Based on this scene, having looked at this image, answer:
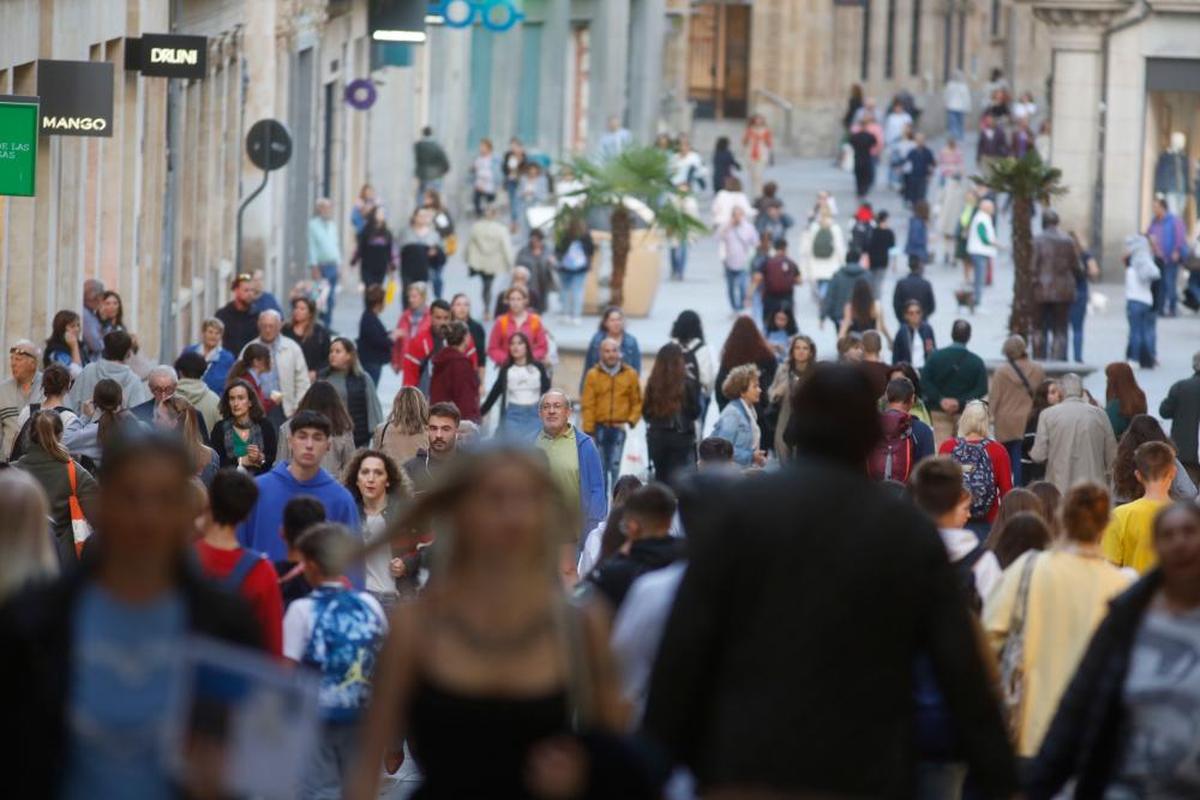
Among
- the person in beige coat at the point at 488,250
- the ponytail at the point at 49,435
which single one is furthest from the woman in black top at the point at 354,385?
the person in beige coat at the point at 488,250

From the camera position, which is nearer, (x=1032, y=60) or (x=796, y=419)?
(x=796, y=419)

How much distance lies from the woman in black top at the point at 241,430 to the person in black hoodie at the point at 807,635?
9813 millimetres

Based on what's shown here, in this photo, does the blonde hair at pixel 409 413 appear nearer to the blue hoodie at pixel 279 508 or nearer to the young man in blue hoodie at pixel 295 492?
the young man in blue hoodie at pixel 295 492

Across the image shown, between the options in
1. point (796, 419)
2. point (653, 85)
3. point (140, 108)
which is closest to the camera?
point (796, 419)

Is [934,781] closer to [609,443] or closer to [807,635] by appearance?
[807,635]

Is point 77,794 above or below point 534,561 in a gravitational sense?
below

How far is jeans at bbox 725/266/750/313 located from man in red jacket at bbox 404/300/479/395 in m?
13.9

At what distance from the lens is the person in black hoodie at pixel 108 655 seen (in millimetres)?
5480

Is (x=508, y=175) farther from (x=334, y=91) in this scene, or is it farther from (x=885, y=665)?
(x=885, y=665)

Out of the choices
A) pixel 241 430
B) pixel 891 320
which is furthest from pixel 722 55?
pixel 241 430

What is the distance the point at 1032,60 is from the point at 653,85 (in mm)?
24758

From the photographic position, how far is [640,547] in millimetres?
8570

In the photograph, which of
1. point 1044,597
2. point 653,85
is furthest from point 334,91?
point 1044,597

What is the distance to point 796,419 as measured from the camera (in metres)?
6.02
